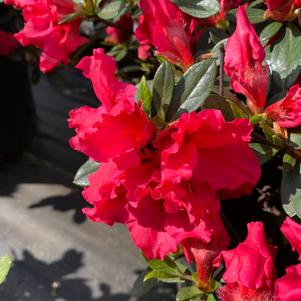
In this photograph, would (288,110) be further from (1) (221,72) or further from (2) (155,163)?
(2) (155,163)

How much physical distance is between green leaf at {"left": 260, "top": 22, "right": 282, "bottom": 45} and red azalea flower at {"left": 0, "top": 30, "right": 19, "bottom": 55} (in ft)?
3.05

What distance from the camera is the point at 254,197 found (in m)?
1.24

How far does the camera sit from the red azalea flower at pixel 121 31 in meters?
1.33

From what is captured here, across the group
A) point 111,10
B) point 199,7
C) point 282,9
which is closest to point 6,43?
point 111,10

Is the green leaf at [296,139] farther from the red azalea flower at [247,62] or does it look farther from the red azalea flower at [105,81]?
the red azalea flower at [105,81]

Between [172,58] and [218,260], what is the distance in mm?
320

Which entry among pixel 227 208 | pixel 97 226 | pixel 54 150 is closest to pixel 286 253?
pixel 227 208

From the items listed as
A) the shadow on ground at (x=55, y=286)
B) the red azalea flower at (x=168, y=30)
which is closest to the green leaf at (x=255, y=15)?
the red azalea flower at (x=168, y=30)

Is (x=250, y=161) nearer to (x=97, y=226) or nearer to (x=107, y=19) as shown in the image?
(x=107, y=19)

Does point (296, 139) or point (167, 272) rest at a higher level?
point (296, 139)

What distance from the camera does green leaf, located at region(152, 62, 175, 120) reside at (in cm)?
76

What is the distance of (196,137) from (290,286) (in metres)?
0.20

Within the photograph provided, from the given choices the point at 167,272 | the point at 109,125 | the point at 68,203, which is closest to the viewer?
the point at 109,125

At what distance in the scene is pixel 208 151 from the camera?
2.19ft
